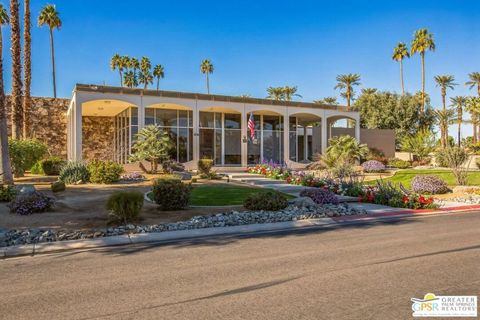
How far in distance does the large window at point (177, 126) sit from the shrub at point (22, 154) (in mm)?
8243

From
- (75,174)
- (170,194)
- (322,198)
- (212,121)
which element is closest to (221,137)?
(212,121)

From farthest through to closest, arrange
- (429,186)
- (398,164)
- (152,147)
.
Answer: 1. (398,164)
2. (152,147)
3. (429,186)

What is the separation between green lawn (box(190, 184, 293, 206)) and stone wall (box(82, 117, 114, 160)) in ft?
59.8

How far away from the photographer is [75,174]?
18641mm

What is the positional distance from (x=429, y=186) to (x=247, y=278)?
51.7 ft

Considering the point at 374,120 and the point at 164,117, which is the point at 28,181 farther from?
the point at 374,120

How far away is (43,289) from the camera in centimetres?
555

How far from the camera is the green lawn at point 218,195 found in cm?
1399

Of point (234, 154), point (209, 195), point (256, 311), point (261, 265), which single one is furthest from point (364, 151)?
point (256, 311)

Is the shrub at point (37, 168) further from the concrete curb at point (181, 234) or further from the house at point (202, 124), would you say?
the concrete curb at point (181, 234)

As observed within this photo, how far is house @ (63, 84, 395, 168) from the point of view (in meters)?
26.5

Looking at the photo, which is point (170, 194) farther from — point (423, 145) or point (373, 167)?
→ point (423, 145)

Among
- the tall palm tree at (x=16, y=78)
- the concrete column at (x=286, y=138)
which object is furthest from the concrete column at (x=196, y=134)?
the tall palm tree at (x=16, y=78)
